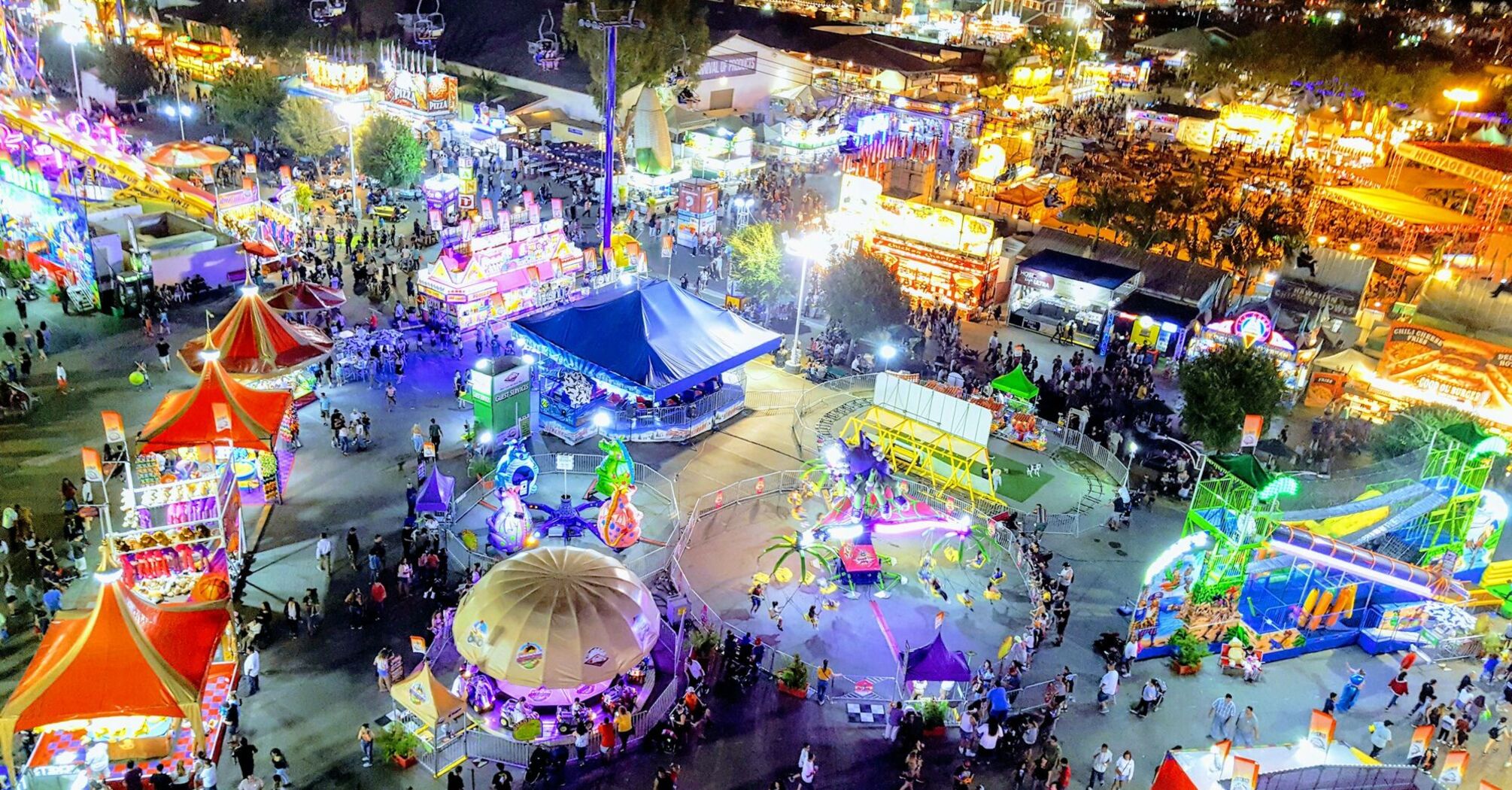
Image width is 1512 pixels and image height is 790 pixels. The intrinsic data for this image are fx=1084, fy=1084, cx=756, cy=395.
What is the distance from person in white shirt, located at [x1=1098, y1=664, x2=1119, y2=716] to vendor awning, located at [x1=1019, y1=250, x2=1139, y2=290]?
20150 millimetres

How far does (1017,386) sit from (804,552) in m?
9.72

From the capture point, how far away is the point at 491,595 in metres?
18.2

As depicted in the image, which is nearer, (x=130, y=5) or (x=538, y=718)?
(x=538, y=718)

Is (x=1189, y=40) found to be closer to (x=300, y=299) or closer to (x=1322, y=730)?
(x=300, y=299)

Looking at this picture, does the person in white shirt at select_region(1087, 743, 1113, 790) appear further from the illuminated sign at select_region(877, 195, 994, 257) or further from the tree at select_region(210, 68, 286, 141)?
the tree at select_region(210, 68, 286, 141)

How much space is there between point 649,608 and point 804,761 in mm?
3770

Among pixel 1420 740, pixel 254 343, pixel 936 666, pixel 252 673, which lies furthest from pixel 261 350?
pixel 1420 740

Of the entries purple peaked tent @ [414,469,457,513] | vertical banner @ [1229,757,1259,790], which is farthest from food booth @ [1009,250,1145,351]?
vertical banner @ [1229,757,1259,790]

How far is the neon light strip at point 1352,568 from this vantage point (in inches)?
849

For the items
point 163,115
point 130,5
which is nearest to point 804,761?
point 163,115

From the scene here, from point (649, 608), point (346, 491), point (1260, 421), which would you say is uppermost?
point (1260, 421)

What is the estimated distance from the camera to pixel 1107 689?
64.5ft

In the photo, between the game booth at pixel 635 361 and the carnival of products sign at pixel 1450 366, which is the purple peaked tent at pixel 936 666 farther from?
the carnival of products sign at pixel 1450 366

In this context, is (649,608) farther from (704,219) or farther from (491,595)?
(704,219)
